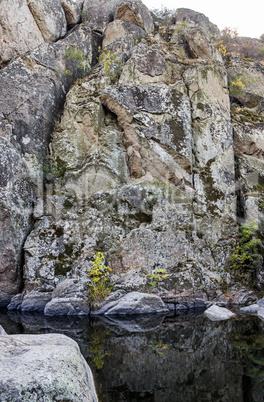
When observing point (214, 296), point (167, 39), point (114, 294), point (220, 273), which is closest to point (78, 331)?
point (114, 294)

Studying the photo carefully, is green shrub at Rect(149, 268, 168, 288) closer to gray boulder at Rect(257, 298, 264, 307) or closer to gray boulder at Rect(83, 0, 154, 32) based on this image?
gray boulder at Rect(257, 298, 264, 307)

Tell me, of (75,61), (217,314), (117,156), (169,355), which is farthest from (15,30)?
(169,355)

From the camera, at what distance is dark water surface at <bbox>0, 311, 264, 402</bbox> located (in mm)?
3951

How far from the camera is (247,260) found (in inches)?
459

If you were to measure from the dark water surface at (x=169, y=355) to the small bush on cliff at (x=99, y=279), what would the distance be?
124cm

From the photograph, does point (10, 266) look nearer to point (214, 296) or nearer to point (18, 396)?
point (214, 296)

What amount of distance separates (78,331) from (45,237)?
15.7 feet

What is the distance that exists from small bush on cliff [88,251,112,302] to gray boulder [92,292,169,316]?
0.44 meters

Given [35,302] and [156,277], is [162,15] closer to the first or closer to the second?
[156,277]

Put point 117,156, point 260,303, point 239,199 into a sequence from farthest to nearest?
point 239,199
point 117,156
point 260,303

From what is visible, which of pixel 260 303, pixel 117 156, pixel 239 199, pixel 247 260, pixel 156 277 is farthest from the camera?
pixel 239 199

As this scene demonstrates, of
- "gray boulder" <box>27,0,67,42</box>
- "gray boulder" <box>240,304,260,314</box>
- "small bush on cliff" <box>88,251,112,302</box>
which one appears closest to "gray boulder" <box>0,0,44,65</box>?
"gray boulder" <box>27,0,67,42</box>

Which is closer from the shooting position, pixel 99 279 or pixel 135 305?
pixel 135 305

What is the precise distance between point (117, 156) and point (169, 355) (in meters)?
9.14
